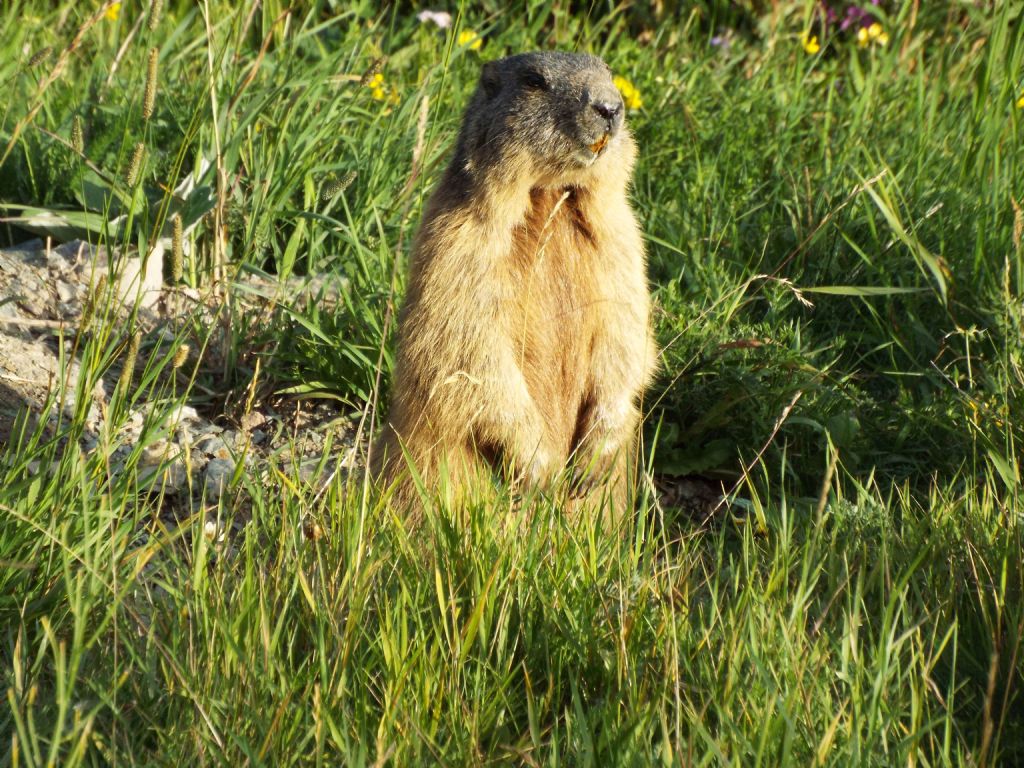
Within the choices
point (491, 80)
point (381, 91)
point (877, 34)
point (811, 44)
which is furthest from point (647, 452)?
point (877, 34)

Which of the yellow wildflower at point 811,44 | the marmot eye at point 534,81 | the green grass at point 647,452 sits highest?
the marmot eye at point 534,81

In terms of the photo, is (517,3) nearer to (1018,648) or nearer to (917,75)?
(917,75)

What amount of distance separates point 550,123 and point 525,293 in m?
0.50

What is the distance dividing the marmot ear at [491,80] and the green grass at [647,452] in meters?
0.13

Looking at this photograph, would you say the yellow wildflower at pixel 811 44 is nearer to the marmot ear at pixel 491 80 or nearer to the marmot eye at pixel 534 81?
the marmot ear at pixel 491 80

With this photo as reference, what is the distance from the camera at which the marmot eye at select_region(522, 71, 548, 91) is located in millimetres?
3522

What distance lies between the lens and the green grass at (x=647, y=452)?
7.65 feet

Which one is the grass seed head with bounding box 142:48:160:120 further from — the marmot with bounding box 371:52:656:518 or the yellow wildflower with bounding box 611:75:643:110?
the yellow wildflower with bounding box 611:75:643:110

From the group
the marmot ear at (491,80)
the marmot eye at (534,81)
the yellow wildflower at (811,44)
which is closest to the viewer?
the marmot eye at (534,81)

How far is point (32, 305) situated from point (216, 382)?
0.73 metres

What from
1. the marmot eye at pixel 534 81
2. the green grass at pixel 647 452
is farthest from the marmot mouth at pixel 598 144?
the green grass at pixel 647 452

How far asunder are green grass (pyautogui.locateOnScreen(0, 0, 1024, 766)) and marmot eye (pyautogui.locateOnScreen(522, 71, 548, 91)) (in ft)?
0.97

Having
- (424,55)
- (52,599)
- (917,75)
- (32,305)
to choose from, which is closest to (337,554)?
(52,599)

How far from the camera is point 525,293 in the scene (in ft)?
11.7
